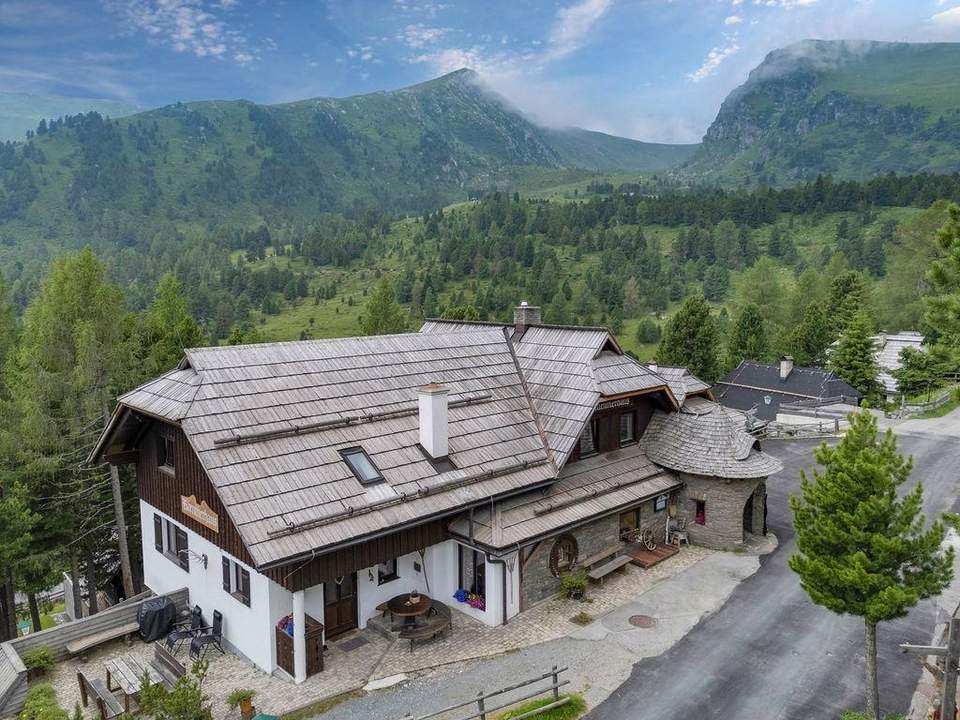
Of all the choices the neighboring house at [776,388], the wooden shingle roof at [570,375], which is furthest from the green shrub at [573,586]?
the neighboring house at [776,388]

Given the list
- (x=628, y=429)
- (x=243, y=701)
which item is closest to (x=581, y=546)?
(x=628, y=429)

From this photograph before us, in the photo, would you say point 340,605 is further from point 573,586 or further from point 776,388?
point 776,388

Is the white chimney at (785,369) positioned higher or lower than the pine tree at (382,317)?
lower

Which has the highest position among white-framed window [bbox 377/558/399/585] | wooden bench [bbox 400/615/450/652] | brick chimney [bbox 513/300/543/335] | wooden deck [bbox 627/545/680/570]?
brick chimney [bbox 513/300/543/335]

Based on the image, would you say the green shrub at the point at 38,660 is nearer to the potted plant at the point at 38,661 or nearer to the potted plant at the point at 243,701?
the potted plant at the point at 38,661

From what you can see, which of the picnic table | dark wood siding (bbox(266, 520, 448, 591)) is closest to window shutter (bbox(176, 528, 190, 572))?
the picnic table

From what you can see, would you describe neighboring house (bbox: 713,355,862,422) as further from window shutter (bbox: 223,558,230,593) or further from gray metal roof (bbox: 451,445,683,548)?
window shutter (bbox: 223,558,230,593)

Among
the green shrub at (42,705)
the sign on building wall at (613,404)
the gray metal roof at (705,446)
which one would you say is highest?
the sign on building wall at (613,404)
